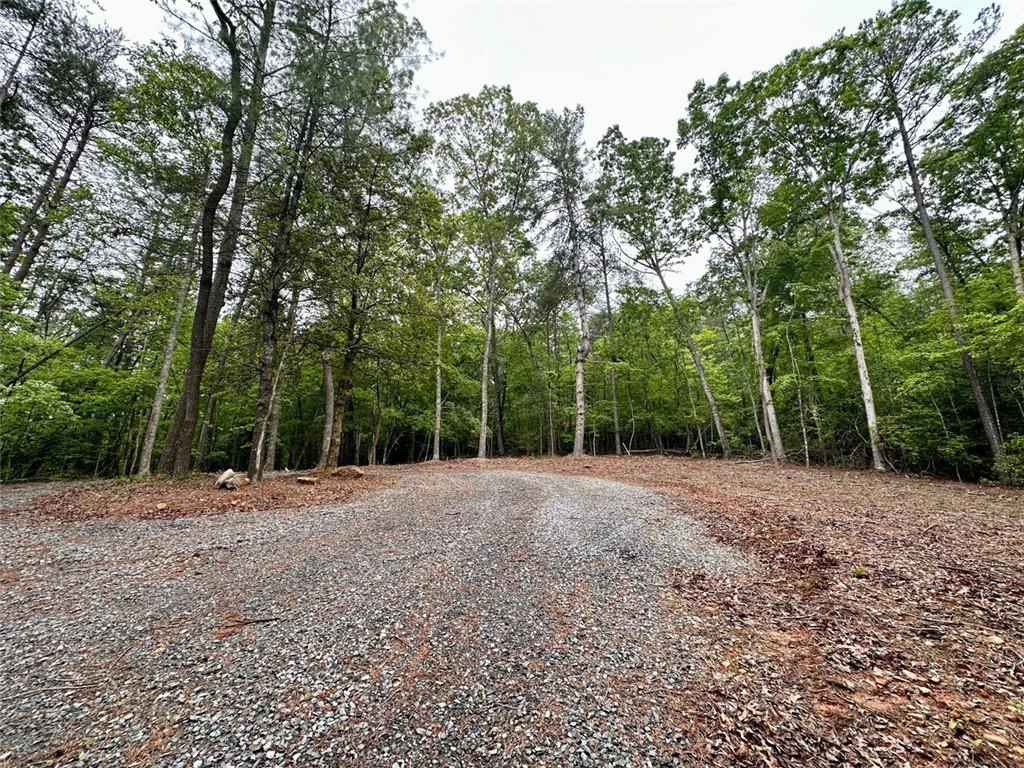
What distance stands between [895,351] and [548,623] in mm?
17118

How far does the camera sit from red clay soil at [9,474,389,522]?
557cm

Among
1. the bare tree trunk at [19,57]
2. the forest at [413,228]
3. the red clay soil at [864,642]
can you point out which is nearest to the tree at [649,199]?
the forest at [413,228]

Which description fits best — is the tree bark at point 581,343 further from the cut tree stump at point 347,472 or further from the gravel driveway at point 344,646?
the gravel driveway at point 344,646

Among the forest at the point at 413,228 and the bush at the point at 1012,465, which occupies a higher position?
the forest at the point at 413,228

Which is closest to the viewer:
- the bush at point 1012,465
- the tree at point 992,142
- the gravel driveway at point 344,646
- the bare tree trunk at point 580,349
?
the gravel driveway at point 344,646

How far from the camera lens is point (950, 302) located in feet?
32.2

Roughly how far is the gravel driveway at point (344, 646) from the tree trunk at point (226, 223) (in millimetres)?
4346

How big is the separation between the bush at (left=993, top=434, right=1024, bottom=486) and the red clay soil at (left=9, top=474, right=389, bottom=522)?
1451cm

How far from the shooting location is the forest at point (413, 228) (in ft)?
27.9

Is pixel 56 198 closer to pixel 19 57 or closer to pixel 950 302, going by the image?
pixel 19 57

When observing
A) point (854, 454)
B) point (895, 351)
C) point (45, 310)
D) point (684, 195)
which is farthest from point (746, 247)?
point (45, 310)

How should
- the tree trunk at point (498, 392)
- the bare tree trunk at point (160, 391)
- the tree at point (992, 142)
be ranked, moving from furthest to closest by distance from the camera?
the tree trunk at point (498, 392)
the bare tree trunk at point (160, 391)
the tree at point (992, 142)

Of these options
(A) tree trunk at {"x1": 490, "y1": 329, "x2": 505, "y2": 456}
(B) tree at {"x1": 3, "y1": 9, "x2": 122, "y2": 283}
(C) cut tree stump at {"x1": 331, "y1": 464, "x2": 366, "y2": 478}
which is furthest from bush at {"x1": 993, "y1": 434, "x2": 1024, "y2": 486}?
(B) tree at {"x1": 3, "y1": 9, "x2": 122, "y2": 283}

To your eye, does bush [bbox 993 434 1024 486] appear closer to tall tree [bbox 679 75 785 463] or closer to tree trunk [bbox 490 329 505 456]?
tall tree [bbox 679 75 785 463]
